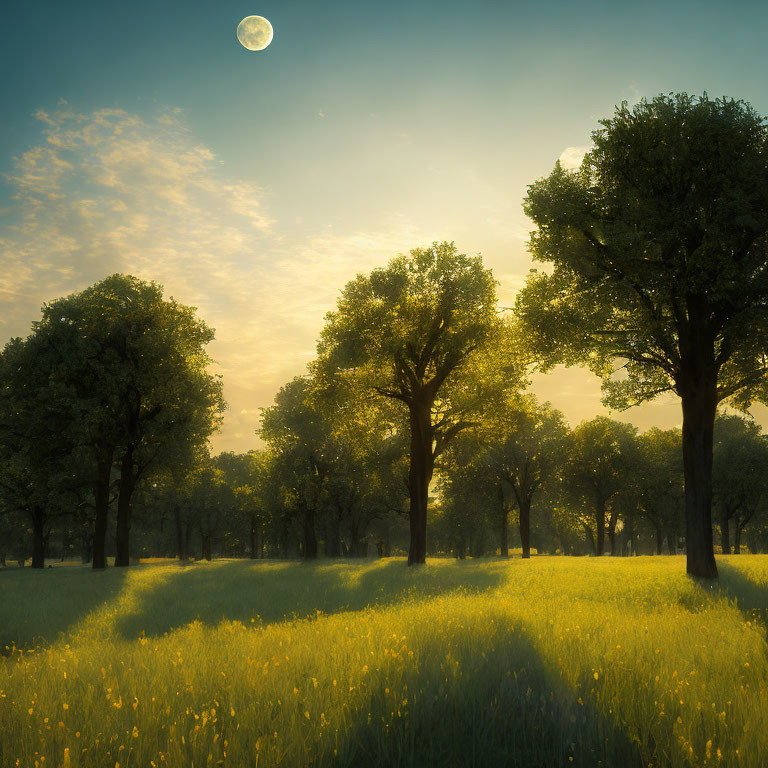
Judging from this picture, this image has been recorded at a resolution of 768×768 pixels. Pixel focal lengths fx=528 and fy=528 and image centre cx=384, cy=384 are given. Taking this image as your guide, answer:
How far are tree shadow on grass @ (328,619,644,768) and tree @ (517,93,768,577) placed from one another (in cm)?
1422

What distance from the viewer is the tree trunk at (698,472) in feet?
55.3

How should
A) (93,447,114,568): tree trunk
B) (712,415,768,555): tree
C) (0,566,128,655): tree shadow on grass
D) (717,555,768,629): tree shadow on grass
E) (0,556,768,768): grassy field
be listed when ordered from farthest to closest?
(712,415,768,555): tree
(93,447,114,568): tree trunk
(0,566,128,655): tree shadow on grass
(717,555,768,629): tree shadow on grass
(0,556,768,768): grassy field

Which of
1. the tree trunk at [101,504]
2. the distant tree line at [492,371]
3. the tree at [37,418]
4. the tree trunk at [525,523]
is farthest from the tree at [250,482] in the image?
the tree trunk at [525,523]

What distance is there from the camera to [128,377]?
31500mm

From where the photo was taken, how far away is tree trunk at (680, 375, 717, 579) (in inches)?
663

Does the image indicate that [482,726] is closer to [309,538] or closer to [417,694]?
[417,694]

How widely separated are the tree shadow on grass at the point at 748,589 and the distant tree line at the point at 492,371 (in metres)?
1.11

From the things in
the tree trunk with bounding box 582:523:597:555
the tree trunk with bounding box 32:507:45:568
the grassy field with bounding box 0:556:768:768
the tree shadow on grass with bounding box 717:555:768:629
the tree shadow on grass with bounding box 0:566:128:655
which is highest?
the grassy field with bounding box 0:556:768:768

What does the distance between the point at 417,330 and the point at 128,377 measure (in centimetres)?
1757

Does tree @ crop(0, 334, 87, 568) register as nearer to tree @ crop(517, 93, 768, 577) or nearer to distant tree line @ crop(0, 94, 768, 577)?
distant tree line @ crop(0, 94, 768, 577)

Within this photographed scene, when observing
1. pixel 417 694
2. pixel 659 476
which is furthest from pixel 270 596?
pixel 659 476

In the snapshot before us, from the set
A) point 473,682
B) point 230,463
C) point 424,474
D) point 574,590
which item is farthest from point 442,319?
point 230,463

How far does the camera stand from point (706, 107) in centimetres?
1683

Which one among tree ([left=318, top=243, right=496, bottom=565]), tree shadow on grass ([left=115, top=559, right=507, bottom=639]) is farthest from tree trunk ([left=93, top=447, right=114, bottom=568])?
tree ([left=318, top=243, right=496, bottom=565])
